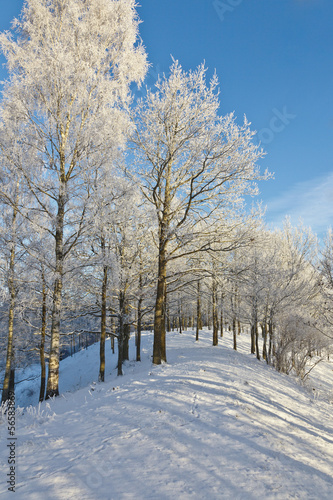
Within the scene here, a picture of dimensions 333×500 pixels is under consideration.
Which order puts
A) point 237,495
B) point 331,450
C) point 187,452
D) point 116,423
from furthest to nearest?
point 331,450
point 116,423
point 187,452
point 237,495

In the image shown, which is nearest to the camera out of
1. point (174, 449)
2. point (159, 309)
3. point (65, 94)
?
point (174, 449)

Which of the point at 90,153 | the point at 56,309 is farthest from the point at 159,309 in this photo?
the point at 90,153

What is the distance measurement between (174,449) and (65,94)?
372 inches

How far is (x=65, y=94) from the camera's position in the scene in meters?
8.20

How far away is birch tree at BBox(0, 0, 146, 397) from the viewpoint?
773 cm

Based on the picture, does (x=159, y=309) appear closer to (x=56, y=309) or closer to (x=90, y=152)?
(x=56, y=309)

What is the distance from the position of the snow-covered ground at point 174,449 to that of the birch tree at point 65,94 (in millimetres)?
4042

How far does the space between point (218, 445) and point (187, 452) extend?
54cm

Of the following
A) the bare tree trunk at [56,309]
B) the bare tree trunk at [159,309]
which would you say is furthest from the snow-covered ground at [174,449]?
the bare tree trunk at [159,309]

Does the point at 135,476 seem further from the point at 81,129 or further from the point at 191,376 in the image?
the point at 81,129

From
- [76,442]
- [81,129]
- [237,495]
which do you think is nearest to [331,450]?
[237,495]

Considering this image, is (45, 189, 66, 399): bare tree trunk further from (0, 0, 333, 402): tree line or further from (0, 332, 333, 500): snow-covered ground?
(0, 332, 333, 500): snow-covered ground

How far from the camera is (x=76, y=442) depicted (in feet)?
12.8

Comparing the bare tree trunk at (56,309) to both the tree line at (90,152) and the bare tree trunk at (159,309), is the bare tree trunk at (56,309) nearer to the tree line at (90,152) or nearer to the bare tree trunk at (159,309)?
the tree line at (90,152)
